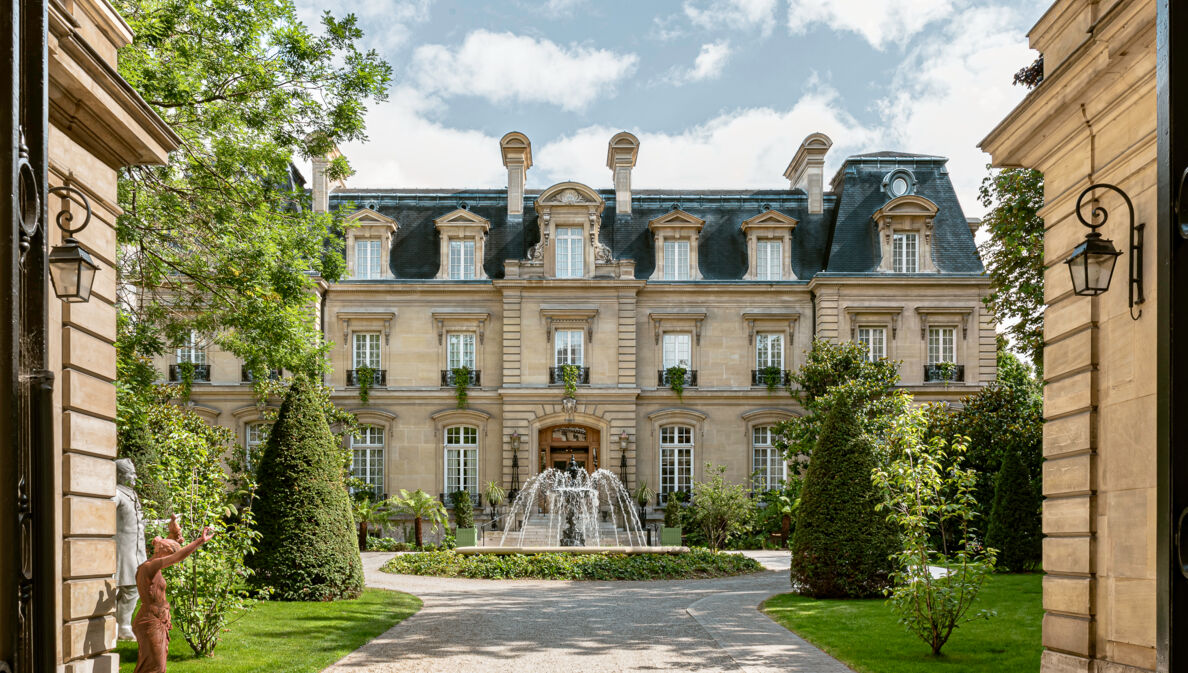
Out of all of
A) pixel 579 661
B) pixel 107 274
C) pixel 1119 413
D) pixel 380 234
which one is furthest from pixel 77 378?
pixel 380 234

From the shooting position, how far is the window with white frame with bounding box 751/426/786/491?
3128 centimetres

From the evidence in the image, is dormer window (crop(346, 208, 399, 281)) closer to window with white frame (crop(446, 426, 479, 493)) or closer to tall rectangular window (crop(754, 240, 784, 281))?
window with white frame (crop(446, 426, 479, 493))

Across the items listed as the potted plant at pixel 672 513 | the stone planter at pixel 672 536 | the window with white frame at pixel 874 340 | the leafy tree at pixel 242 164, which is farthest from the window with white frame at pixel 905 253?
the leafy tree at pixel 242 164

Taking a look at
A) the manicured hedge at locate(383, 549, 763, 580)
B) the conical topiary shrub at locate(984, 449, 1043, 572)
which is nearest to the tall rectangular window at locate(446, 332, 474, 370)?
the manicured hedge at locate(383, 549, 763, 580)

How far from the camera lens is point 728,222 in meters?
33.1

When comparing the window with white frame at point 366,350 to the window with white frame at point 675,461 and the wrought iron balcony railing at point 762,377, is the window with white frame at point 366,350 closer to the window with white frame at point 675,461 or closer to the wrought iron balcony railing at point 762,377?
the window with white frame at point 675,461

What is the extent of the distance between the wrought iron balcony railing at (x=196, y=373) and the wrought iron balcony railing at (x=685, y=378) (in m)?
13.9

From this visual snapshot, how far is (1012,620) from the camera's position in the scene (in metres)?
12.8

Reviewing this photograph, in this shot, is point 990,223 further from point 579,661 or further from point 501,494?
point 501,494

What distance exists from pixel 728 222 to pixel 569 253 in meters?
5.61

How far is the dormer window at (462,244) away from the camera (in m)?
31.8

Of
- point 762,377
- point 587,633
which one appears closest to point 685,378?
point 762,377

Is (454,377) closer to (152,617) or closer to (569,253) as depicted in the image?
(569,253)

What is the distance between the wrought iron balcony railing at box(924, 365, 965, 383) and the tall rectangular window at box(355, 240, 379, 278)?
1731 cm
